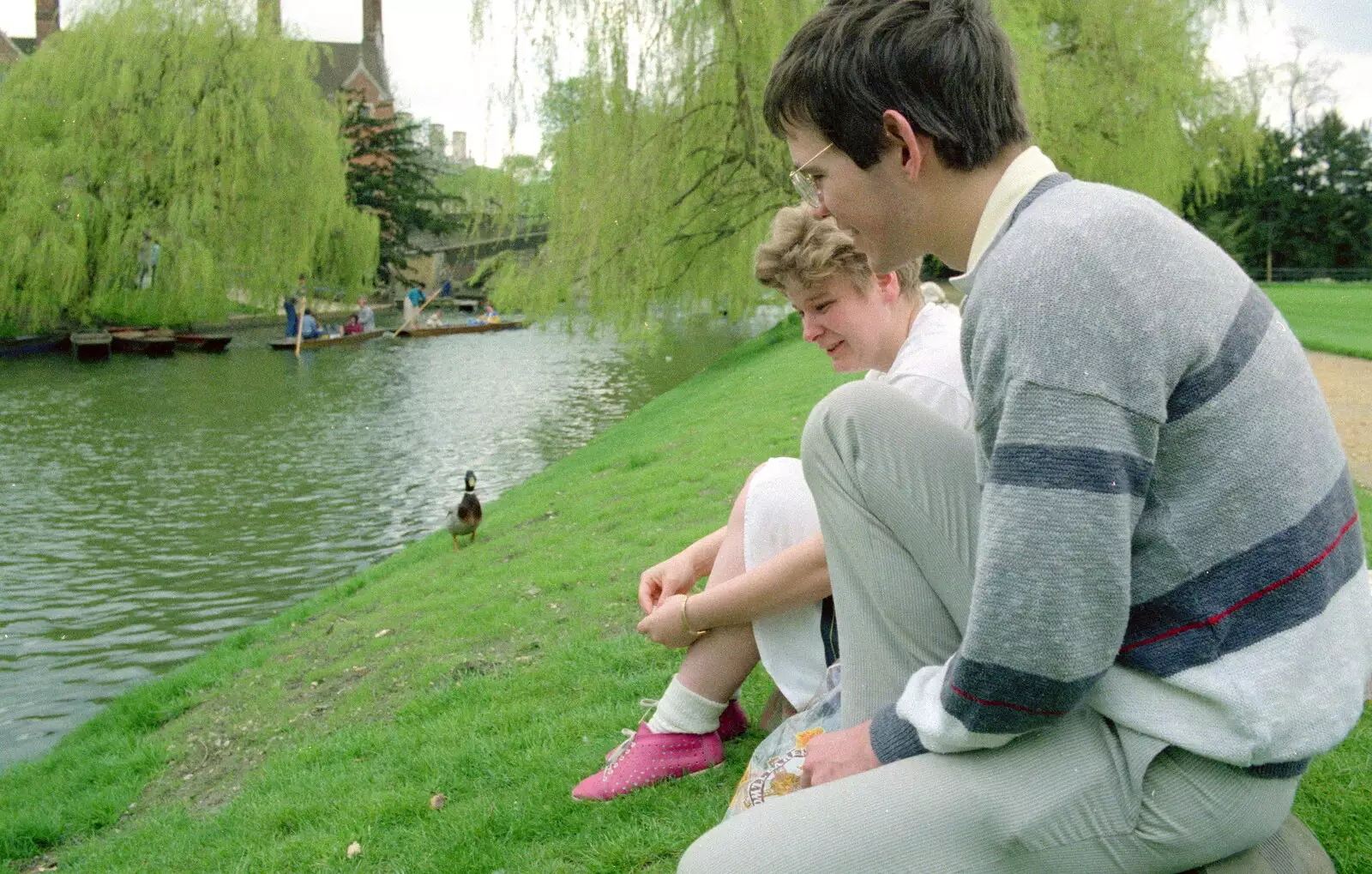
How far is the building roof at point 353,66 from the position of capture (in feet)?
242

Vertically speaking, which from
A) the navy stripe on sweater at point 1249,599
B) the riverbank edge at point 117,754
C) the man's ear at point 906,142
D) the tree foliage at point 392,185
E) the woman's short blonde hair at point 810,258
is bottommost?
the riverbank edge at point 117,754

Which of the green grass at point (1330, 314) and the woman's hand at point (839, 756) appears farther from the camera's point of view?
the green grass at point (1330, 314)

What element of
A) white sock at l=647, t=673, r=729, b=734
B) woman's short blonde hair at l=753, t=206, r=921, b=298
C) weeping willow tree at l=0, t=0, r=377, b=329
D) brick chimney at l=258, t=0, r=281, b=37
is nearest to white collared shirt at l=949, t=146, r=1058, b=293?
woman's short blonde hair at l=753, t=206, r=921, b=298

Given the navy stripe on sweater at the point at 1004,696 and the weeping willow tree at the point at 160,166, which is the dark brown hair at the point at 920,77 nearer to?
the navy stripe on sweater at the point at 1004,696

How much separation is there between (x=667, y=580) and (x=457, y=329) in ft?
116

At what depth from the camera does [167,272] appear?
2855 centimetres

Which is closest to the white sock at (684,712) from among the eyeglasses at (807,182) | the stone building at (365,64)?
the eyeglasses at (807,182)

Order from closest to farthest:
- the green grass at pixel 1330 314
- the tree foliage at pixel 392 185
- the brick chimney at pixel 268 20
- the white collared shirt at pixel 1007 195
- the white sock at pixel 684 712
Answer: the white collared shirt at pixel 1007 195 → the white sock at pixel 684 712 → the green grass at pixel 1330 314 → the brick chimney at pixel 268 20 → the tree foliage at pixel 392 185

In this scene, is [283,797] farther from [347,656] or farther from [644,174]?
[644,174]

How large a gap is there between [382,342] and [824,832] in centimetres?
3449

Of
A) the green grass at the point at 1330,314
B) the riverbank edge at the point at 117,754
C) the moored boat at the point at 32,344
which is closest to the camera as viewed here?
the riverbank edge at the point at 117,754

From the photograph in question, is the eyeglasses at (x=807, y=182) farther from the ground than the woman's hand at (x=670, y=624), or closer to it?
farther from the ground

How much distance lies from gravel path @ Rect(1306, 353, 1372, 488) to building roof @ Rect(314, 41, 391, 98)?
66297 mm

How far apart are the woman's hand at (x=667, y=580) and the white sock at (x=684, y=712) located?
23 cm
